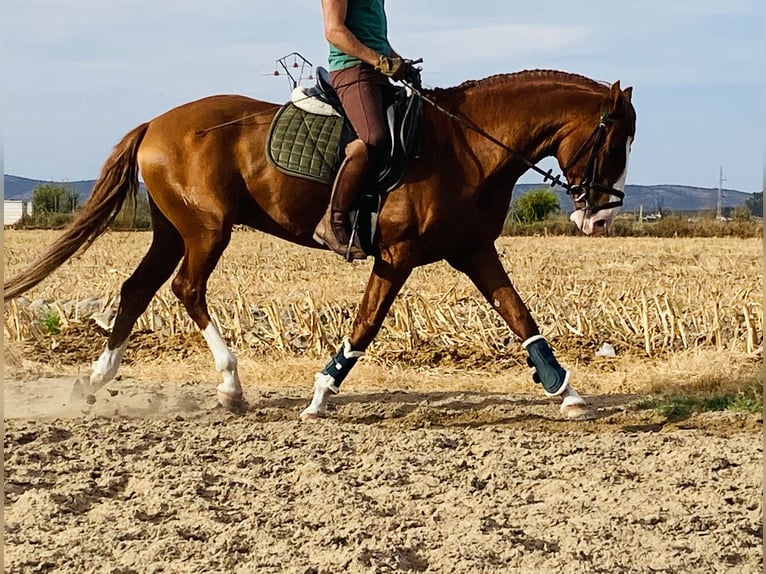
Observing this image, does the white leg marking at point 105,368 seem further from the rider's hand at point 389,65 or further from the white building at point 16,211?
the white building at point 16,211

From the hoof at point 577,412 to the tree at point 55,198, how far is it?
4704 cm

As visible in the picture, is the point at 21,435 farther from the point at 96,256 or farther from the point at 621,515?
the point at 96,256

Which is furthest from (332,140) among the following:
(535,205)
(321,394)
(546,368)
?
(535,205)

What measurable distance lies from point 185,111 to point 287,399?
2.29m

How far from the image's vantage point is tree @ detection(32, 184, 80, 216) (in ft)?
175

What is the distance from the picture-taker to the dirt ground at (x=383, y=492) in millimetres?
4227

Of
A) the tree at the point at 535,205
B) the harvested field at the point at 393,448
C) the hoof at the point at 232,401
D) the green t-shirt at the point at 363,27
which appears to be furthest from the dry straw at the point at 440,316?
the tree at the point at 535,205

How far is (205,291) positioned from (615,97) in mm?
3100

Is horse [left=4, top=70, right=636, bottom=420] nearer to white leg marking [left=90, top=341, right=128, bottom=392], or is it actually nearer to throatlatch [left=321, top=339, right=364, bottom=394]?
throatlatch [left=321, top=339, right=364, bottom=394]

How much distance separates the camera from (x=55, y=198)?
56281mm

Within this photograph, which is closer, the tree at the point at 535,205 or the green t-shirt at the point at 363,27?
the green t-shirt at the point at 363,27

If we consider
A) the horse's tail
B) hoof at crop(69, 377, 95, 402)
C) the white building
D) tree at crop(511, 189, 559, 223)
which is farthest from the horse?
tree at crop(511, 189, 559, 223)

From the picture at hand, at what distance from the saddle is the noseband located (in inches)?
43.0

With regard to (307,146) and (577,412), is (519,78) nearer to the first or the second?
(307,146)
